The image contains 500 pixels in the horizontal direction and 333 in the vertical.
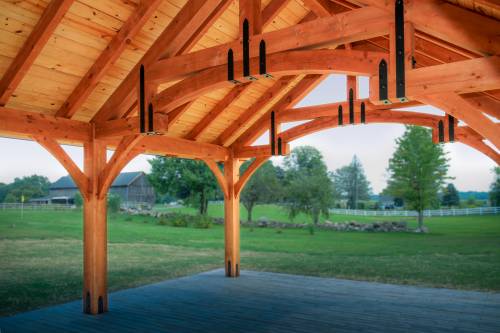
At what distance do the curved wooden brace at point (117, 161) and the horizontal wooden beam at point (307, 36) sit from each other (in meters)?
1.48

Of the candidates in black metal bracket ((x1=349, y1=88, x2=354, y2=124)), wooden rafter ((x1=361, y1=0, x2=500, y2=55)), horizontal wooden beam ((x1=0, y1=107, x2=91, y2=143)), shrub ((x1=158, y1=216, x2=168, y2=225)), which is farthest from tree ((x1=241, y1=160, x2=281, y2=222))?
wooden rafter ((x1=361, y1=0, x2=500, y2=55))

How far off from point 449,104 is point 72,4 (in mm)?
4417

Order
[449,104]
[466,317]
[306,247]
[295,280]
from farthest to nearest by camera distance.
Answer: [306,247] < [295,280] < [466,317] < [449,104]

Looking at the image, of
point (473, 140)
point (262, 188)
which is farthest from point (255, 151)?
point (262, 188)

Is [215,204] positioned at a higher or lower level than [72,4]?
lower

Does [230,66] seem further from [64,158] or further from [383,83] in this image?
[64,158]

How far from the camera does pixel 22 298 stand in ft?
26.8

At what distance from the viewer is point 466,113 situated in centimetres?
334

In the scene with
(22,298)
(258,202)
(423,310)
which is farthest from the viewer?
(258,202)

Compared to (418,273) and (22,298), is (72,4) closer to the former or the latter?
(22,298)

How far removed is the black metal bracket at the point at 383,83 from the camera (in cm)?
369

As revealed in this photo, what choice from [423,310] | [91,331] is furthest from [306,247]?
[91,331]

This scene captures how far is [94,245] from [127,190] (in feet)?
127

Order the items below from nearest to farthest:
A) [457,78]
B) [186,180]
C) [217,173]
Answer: [457,78]
[217,173]
[186,180]
